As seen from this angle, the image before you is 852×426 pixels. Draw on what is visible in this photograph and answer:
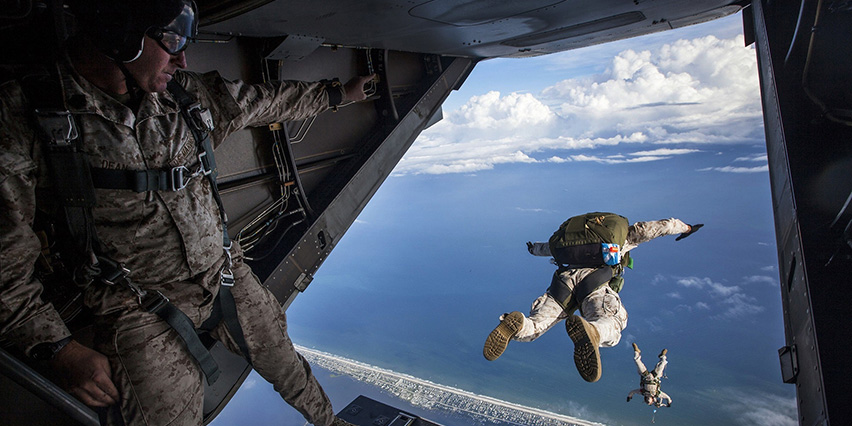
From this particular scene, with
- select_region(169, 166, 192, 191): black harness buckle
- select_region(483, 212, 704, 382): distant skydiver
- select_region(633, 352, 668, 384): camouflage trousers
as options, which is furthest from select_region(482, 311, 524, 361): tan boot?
select_region(169, 166, 192, 191): black harness buckle

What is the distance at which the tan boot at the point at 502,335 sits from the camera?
3.23m

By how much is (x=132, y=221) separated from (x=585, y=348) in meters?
2.60

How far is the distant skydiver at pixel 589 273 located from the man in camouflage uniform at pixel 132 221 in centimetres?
213

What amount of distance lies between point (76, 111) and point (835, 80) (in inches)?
111

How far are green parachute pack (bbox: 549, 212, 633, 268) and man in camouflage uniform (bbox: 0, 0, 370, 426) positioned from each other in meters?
2.71

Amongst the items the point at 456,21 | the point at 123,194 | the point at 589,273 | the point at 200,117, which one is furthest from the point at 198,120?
the point at 589,273

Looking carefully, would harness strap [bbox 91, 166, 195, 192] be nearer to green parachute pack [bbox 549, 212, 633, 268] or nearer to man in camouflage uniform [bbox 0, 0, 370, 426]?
man in camouflage uniform [bbox 0, 0, 370, 426]

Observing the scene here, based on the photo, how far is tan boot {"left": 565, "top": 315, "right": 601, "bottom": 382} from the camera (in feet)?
9.46

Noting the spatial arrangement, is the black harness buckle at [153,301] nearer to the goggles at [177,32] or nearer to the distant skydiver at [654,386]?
the goggles at [177,32]

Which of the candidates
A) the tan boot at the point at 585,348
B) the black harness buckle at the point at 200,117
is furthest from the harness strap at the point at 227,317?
the tan boot at the point at 585,348

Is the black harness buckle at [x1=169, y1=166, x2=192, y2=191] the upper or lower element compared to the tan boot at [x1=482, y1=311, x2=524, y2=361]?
upper

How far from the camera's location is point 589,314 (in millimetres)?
3594

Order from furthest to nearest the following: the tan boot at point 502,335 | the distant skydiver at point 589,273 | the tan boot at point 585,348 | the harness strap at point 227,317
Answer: the distant skydiver at point 589,273, the tan boot at point 502,335, the tan boot at point 585,348, the harness strap at point 227,317

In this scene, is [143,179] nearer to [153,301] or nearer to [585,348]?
[153,301]
